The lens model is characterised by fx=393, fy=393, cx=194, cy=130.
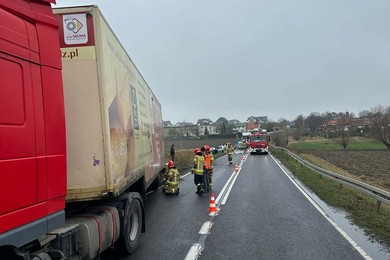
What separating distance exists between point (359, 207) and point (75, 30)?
9.18m

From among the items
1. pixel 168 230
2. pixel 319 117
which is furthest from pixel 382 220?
pixel 319 117

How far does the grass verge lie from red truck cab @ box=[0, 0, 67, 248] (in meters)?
5.92

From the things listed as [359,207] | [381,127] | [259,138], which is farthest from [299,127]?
[359,207]

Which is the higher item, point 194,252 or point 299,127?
point 299,127

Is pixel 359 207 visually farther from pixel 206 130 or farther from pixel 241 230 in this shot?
pixel 206 130

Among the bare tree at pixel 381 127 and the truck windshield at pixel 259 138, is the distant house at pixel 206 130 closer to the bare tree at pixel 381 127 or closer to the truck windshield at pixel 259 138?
the bare tree at pixel 381 127

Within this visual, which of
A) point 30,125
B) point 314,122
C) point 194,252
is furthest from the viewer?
point 314,122

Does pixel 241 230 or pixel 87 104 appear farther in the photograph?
pixel 241 230

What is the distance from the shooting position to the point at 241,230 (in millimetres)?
8172

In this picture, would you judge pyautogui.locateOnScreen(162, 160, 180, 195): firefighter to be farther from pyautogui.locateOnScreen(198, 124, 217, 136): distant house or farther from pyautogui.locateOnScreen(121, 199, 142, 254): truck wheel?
pyautogui.locateOnScreen(198, 124, 217, 136): distant house

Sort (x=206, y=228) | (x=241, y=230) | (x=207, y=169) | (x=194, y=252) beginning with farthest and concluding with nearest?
(x=207, y=169) < (x=206, y=228) < (x=241, y=230) < (x=194, y=252)

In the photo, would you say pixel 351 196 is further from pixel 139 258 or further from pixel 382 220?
pixel 139 258

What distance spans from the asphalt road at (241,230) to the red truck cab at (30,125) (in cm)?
300

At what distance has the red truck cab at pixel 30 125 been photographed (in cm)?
320
